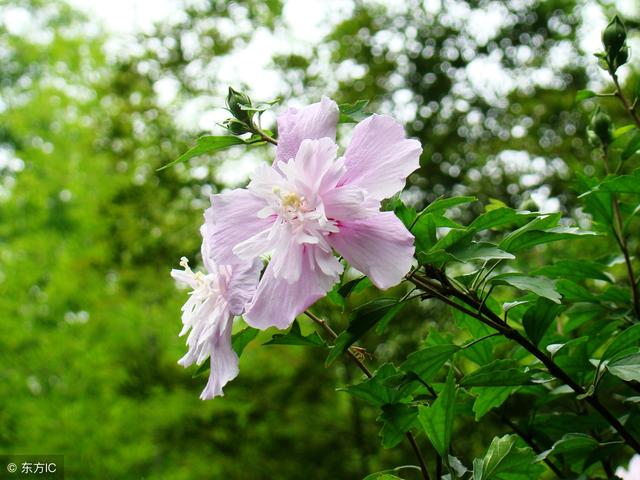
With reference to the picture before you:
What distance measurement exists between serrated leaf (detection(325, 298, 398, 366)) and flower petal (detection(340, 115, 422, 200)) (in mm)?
68

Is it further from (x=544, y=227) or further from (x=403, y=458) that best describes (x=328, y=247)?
(x=403, y=458)

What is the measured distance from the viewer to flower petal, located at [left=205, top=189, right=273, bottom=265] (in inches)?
16.0

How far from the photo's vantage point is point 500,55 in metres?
2.92

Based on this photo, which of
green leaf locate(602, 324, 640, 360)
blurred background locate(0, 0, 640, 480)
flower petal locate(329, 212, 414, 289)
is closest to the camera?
flower petal locate(329, 212, 414, 289)

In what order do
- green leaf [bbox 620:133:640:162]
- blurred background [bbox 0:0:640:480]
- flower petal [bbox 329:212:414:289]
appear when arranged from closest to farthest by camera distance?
flower petal [bbox 329:212:414:289], green leaf [bbox 620:133:640:162], blurred background [bbox 0:0:640:480]

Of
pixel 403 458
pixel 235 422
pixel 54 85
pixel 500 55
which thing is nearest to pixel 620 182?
pixel 403 458

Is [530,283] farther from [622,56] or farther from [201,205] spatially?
[201,205]

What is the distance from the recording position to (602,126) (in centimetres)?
64

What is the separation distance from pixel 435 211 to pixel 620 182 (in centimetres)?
16

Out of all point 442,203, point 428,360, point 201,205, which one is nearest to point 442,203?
point 442,203

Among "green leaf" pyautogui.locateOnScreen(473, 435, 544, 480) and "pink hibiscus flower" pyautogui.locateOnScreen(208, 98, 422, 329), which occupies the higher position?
"pink hibiscus flower" pyautogui.locateOnScreen(208, 98, 422, 329)

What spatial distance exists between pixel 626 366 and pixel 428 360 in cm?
12

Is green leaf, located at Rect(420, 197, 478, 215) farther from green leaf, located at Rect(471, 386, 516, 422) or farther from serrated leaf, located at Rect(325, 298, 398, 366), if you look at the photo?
green leaf, located at Rect(471, 386, 516, 422)

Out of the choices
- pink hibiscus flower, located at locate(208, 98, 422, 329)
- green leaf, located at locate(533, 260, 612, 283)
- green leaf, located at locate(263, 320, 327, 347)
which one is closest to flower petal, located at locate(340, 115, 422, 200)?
pink hibiscus flower, located at locate(208, 98, 422, 329)
